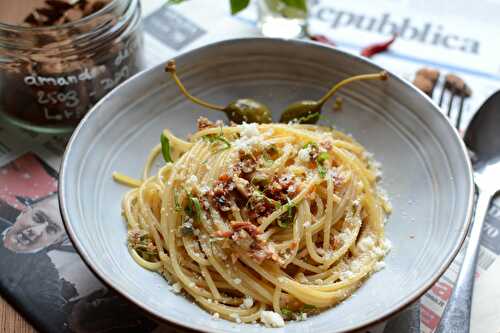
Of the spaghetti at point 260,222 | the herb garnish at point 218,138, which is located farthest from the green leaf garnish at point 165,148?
the herb garnish at point 218,138

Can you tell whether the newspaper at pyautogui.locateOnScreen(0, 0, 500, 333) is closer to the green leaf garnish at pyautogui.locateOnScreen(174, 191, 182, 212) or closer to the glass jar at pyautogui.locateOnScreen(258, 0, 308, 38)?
the glass jar at pyautogui.locateOnScreen(258, 0, 308, 38)

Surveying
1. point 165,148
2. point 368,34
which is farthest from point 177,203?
point 368,34

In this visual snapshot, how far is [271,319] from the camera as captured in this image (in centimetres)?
173

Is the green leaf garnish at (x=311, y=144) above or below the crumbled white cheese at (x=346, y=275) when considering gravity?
above

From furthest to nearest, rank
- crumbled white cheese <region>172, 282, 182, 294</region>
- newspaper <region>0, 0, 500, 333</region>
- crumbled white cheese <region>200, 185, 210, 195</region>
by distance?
newspaper <region>0, 0, 500, 333</region>
crumbled white cheese <region>200, 185, 210, 195</region>
crumbled white cheese <region>172, 282, 182, 294</region>

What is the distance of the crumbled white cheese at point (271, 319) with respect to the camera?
172 cm

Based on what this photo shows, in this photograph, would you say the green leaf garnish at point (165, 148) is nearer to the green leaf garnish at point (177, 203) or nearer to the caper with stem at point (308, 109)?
the green leaf garnish at point (177, 203)

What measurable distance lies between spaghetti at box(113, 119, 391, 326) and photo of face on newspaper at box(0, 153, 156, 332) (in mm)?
200

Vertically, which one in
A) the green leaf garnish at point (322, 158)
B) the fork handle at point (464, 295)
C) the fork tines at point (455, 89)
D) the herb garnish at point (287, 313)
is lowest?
the fork handle at point (464, 295)

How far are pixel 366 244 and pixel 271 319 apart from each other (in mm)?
428

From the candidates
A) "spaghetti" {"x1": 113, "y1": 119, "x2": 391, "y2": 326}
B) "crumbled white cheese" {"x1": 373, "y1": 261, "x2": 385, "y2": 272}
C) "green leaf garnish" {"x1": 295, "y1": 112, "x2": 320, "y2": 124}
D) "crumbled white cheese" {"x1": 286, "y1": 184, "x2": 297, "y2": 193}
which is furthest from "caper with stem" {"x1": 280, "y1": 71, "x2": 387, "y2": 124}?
"crumbled white cheese" {"x1": 373, "y1": 261, "x2": 385, "y2": 272}

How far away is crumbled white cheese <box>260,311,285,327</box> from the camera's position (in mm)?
1724

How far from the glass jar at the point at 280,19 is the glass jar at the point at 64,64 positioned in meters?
0.66

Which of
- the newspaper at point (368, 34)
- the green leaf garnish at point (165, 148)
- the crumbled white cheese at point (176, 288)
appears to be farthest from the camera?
the newspaper at point (368, 34)
